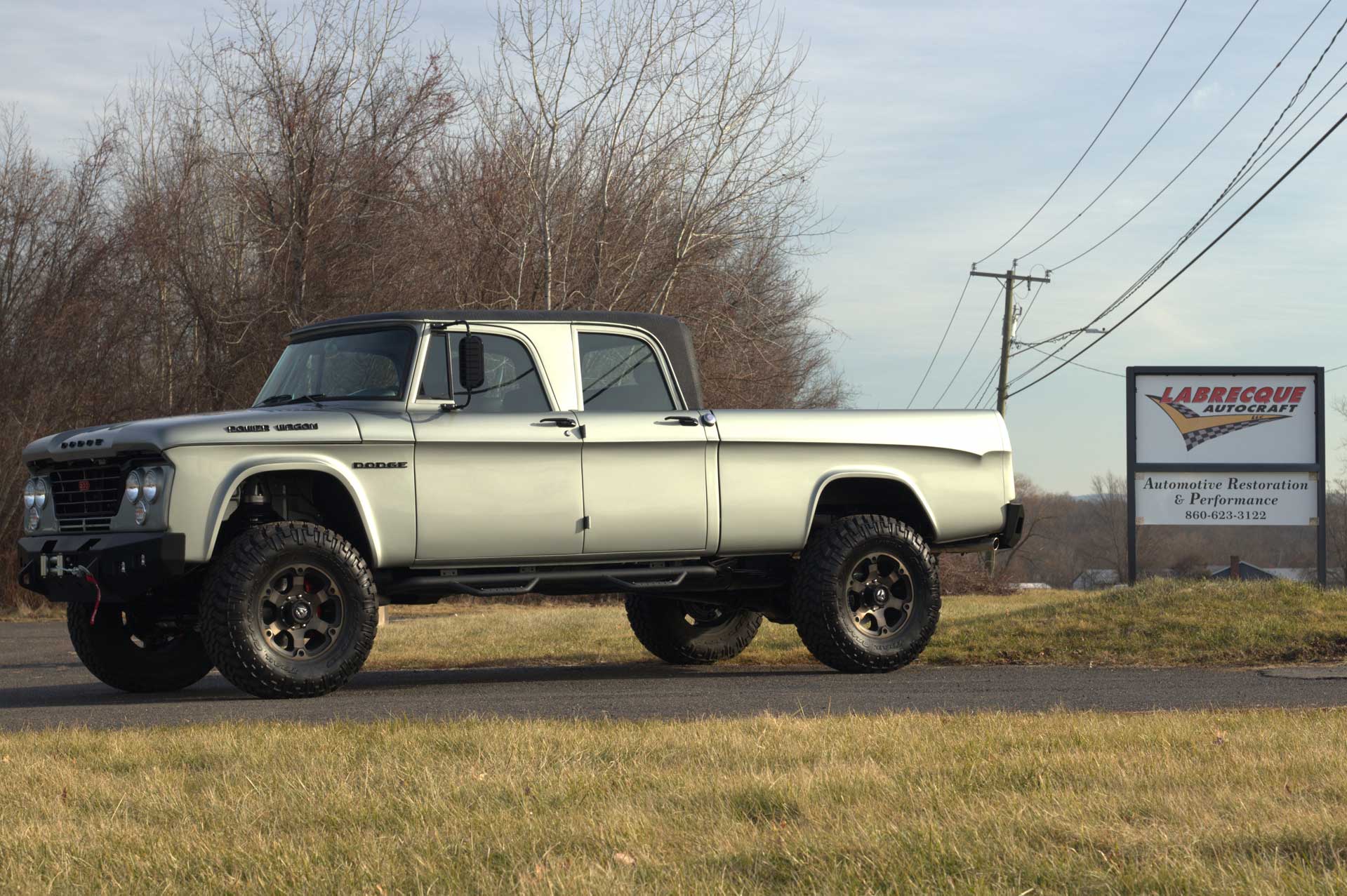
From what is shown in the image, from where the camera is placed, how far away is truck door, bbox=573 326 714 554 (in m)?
9.29

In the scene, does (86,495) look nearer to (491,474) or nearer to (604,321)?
(491,474)

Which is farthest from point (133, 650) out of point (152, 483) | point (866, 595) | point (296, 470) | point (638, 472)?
point (866, 595)

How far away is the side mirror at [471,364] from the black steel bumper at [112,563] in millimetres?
1905

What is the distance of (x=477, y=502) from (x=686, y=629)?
9.79 feet

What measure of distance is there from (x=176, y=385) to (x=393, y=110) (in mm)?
5658

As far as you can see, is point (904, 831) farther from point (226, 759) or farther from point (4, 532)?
point (4, 532)

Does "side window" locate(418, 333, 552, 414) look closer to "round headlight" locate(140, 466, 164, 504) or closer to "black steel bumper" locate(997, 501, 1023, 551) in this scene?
"round headlight" locate(140, 466, 164, 504)

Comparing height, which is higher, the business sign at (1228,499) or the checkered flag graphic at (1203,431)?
the checkered flag graphic at (1203,431)

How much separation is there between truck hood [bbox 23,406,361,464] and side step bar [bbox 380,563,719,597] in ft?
3.54

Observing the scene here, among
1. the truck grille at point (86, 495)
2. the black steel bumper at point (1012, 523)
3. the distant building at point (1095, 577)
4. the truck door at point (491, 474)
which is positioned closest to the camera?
the truck grille at point (86, 495)

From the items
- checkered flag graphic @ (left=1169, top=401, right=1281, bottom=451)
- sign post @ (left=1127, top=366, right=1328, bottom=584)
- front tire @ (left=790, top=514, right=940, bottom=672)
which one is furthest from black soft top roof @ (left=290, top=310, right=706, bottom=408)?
checkered flag graphic @ (left=1169, top=401, right=1281, bottom=451)

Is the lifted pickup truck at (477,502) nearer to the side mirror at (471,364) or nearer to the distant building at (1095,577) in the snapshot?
the side mirror at (471,364)

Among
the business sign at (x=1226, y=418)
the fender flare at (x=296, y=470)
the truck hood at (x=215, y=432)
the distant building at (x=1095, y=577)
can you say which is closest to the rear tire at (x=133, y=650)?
the truck hood at (x=215, y=432)

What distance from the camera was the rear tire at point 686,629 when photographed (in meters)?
11.3
